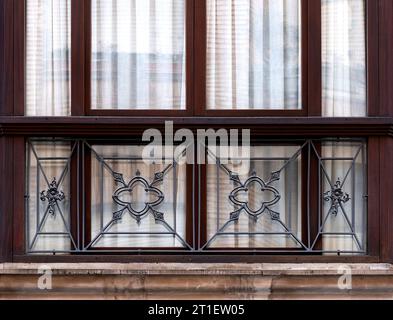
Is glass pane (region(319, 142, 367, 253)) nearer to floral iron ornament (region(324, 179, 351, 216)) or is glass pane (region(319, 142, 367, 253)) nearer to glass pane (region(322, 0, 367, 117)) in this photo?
floral iron ornament (region(324, 179, 351, 216))

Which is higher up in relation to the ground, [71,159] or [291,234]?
[71,159]

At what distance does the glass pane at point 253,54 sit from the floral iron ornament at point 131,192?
0.88 metres

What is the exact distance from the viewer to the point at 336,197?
6.51 metres

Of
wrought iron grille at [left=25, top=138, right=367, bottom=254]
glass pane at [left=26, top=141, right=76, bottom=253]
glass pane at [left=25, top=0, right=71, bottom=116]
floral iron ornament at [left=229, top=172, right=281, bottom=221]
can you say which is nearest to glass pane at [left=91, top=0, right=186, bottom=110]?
glass pane at [left=25, top=0, right=71, bottom=116]

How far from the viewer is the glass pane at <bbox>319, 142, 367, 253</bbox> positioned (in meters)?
6.52

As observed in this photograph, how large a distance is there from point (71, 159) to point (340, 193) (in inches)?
93.3

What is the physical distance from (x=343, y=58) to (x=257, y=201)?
4.87ft

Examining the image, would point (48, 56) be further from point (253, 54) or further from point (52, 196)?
point (253, 54)

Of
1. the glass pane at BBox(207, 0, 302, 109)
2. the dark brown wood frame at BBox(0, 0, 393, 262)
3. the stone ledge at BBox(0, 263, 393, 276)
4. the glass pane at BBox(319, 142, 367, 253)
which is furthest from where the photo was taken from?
the glass pane at BBox(207, 0, 302, 109)

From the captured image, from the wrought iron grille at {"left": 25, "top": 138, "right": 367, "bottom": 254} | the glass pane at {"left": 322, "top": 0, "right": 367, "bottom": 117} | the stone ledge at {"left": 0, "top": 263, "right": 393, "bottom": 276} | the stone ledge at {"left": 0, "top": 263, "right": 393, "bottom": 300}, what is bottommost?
the stone ledge at {"left": 0, "top": 263, "right": 393, "bottom": 300}
